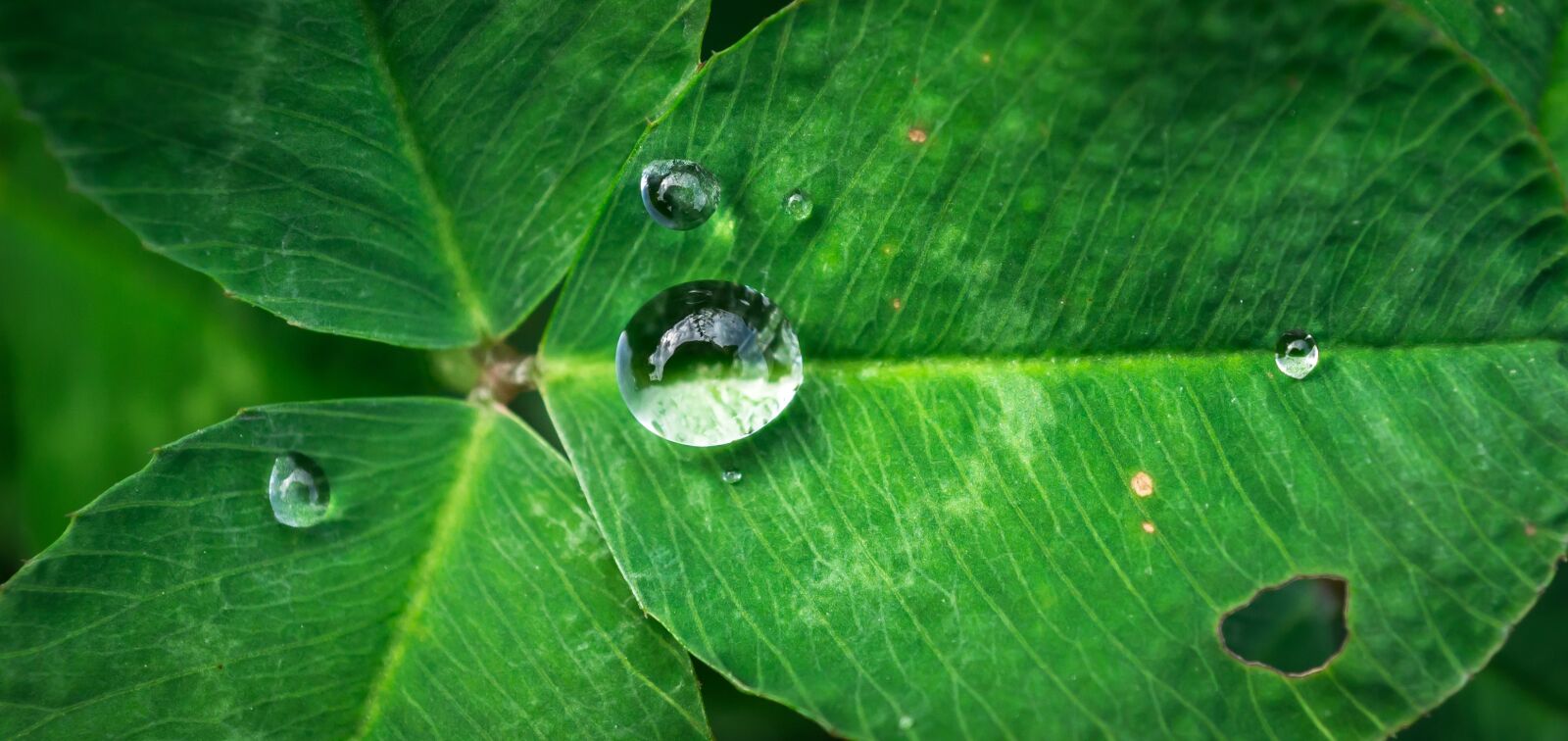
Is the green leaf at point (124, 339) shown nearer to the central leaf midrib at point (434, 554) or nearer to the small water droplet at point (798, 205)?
the central leaf midrib at point (434, 554)

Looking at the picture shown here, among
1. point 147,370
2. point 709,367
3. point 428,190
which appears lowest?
point 709,367

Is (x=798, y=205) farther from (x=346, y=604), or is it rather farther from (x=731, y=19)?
(x=346, y=604)

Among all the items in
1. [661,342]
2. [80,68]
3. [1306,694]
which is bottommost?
[1306,694]

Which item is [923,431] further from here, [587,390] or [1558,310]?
[1558,310]

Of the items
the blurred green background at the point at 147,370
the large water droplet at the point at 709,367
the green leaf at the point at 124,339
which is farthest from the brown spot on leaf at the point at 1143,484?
the green leaf at the point at 124,339

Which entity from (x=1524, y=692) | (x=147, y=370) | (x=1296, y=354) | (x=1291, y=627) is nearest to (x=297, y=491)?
(x=147, y=370)

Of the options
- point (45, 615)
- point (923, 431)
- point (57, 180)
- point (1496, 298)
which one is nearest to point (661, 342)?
point (923, 431)

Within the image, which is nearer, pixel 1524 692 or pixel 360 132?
pixel 360 132
